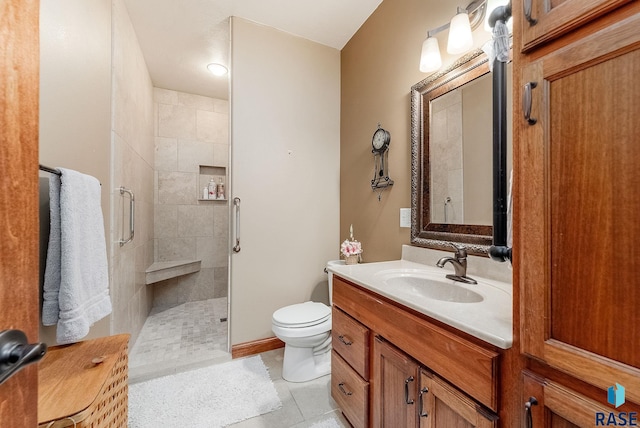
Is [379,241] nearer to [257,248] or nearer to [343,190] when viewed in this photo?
[343,190]

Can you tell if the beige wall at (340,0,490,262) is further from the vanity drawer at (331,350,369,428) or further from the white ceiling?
the vanity drawer at (331,350,369,428)

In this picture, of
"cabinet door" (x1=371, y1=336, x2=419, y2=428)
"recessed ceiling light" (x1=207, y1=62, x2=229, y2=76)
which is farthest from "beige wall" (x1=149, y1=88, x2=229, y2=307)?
"cabinet door" (x1=371, y1=336, x2=419, y2=428)

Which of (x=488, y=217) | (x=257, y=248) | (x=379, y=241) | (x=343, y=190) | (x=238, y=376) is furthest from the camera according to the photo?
(x=343, y=190)

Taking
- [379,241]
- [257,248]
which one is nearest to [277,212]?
[257,248]

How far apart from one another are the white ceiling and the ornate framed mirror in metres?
1.01

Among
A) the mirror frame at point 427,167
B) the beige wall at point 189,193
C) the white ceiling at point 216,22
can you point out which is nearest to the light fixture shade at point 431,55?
the mirror frame at point 427,167

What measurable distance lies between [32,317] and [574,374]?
104 cm

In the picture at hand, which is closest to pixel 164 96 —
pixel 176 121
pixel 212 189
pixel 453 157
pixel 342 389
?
pixel 176 121

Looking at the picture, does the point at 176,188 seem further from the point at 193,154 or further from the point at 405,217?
the point at 405,217

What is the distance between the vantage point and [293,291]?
222cm

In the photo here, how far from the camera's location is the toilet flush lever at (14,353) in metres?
0.35

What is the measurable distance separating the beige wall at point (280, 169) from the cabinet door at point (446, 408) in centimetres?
151

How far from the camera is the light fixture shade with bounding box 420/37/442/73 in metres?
1.39

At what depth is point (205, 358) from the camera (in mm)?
1974
